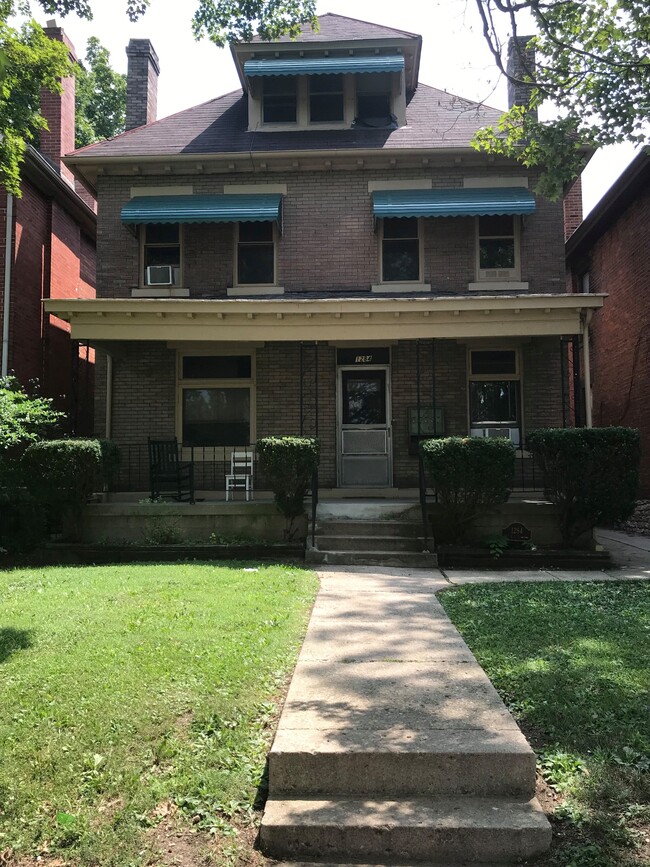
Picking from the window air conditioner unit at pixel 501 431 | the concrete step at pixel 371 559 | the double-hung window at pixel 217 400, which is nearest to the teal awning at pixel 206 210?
the double-hung window at pixel 217 400

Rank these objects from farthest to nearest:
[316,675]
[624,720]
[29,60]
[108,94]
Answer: [108,94] → [29,60] → [316,675] → [624,720]

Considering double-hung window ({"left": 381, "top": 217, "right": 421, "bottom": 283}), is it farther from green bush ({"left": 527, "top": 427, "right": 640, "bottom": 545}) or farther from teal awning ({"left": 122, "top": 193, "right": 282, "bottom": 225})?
green bush ({"left": 527, "top": 427, "right": 640, "bottom": 545})

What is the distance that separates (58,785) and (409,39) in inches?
572

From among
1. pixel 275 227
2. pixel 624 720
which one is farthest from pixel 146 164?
pixel 624 720

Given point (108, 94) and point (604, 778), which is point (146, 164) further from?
point (108, 94)

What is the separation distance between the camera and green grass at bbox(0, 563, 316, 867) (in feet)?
9.06

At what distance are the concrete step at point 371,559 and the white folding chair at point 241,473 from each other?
2.42 m

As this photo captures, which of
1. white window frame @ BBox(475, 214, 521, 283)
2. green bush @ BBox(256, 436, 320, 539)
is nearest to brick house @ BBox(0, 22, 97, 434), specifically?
green bush @ BBox(256, 436, 320, 539)

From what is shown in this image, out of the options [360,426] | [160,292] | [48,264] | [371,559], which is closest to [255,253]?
[160,292]

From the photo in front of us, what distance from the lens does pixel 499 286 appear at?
40.8 ft

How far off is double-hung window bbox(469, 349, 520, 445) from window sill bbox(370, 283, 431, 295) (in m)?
1.56

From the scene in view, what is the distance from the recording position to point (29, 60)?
8.19m

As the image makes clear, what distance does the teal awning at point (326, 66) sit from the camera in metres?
12.9

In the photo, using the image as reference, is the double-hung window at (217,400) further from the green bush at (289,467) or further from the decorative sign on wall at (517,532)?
the decorative sign on wall at (517,532)
